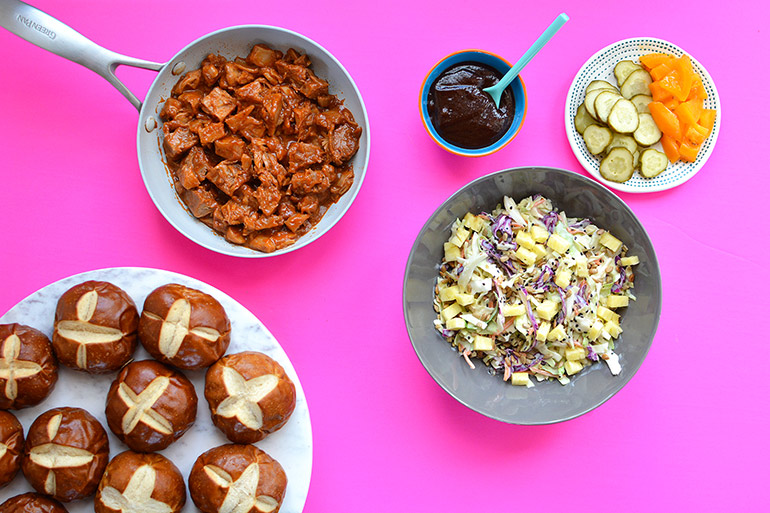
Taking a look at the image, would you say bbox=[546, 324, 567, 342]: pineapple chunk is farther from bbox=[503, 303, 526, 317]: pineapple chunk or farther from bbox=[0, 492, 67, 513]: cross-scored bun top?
bbox=[0, 492, 67, 513]: cross-scored bun top

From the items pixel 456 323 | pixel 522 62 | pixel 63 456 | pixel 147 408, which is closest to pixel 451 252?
pixel 456 323

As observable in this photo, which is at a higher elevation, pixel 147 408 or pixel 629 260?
pixel 629 260

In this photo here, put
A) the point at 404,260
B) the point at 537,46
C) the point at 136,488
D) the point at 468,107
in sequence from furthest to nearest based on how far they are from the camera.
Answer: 1. the point at 404,260
2. the point at 468,107
3. the point at 537,46
4. the point at 136,488

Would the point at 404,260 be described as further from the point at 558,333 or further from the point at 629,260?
the point at 629,260

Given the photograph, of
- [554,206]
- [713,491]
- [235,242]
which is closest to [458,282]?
[554,206]

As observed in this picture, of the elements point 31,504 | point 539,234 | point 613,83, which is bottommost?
point 31,504

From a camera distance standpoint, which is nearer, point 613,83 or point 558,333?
point 558,333

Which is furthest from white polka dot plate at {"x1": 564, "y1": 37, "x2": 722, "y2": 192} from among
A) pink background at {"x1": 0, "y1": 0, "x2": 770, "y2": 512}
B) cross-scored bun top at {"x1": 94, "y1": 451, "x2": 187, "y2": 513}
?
cross-scored bun top at {"x1": 94, "y1": 451, "x2": 187, "y2": 513}

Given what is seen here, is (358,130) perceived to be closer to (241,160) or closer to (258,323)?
(241,160)
